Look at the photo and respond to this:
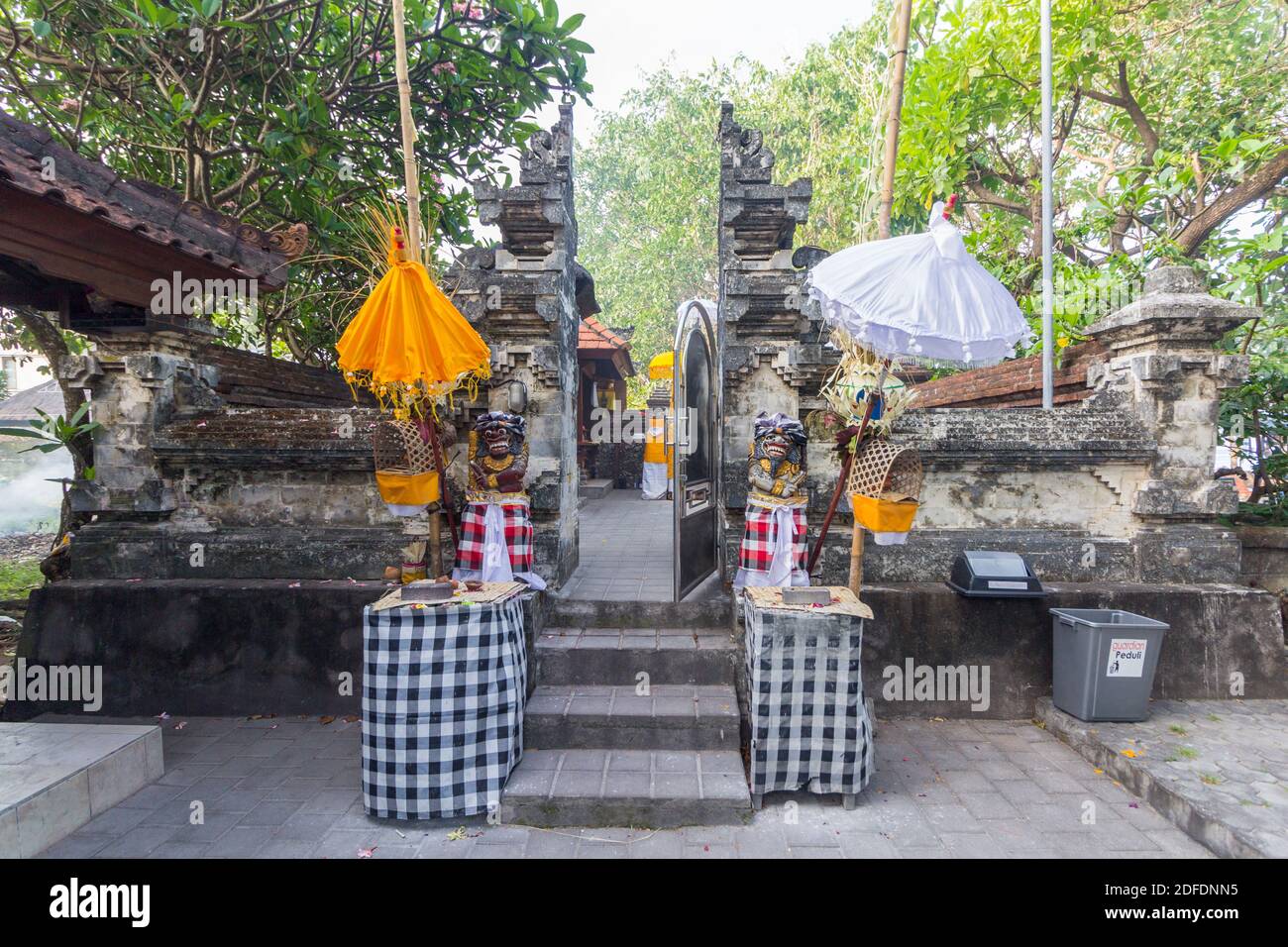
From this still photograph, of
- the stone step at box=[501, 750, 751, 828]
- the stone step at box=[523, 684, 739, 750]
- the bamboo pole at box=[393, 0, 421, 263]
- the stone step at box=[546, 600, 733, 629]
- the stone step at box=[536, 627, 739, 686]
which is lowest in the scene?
the stone step at box=[501, 750, 751, 828]

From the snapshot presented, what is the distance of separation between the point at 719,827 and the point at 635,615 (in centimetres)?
199

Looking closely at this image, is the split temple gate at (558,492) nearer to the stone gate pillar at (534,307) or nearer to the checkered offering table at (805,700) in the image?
the stone gate pillar at (534,307)

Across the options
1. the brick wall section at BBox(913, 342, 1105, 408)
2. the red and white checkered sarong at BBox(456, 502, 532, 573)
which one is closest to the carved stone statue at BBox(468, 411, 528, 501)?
the red and white checkered sarong at BBox(456, 502, 532, 573)

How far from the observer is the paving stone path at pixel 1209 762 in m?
3.58

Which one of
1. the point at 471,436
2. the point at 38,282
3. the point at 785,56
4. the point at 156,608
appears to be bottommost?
the point at 156,608

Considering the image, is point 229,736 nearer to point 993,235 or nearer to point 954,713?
point 954,713

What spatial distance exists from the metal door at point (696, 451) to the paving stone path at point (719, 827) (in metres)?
2.16

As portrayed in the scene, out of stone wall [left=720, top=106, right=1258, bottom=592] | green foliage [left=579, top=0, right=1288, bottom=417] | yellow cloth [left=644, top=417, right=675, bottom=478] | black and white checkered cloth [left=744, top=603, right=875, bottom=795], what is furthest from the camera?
yellow cloth [left=644, top=417, right=675, bottom=478]

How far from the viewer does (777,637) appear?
4055 mm

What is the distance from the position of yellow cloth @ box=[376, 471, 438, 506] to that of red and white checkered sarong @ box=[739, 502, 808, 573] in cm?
251

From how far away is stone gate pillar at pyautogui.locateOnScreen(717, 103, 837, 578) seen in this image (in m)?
5.60

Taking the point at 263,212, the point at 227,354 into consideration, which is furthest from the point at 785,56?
the point at 227,354

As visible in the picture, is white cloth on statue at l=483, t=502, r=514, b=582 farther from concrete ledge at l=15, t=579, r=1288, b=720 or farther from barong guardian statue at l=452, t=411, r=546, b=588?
concrete ledge at l=15, t=579, r=1288, b=720
